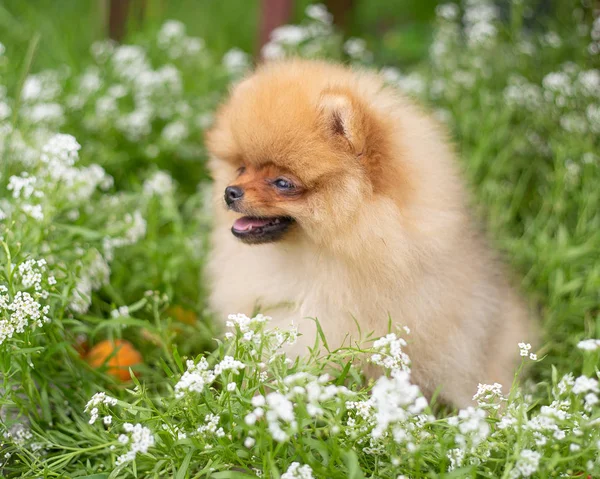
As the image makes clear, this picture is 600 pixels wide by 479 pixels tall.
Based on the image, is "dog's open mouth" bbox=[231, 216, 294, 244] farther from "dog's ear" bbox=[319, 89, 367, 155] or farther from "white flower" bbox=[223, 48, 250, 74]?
"white flower" bbox=[223, 48, 250, 74]

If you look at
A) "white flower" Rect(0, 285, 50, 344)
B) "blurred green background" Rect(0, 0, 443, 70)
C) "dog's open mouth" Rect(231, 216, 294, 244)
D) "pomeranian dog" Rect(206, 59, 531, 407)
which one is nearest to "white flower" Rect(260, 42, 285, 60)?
"blurred green background" Rect(0, 0, 443, 70)

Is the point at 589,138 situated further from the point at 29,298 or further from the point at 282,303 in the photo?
the point at 29,298

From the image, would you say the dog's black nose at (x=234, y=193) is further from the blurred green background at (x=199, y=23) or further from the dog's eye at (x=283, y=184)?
the blurred green background at (x=199, y=23)

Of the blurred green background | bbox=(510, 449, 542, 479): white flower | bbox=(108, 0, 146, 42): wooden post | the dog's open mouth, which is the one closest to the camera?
bbox=(510, 449, 542, 479): white flower

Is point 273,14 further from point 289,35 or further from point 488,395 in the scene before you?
point 488,395

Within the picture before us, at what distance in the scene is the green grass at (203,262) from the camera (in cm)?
147

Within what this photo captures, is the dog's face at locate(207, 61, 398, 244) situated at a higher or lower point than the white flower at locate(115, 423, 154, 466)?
higher

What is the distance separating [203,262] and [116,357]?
655 millimetres

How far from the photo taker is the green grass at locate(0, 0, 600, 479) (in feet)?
4.83

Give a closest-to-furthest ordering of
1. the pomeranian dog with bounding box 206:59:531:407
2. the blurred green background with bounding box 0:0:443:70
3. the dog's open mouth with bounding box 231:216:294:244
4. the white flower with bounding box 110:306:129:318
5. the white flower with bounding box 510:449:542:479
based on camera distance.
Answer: the white flower with bounding box 510:449:542:479 → the pomeranian dog with bounding box 206:59:531:407 → the dog's open mouth with bounding box 231:216:294:244 → the white flower with bounding box 110:306:129:318 → the blurred green background with bounding box 0:0:443:70

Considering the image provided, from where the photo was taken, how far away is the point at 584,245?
2670 millimetres

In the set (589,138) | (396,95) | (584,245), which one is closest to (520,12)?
(589,138)

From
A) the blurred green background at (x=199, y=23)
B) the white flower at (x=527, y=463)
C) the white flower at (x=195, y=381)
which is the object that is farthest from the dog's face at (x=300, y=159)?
the blurred green background at (x=199, y=23)

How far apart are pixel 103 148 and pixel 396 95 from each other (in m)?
1.70
